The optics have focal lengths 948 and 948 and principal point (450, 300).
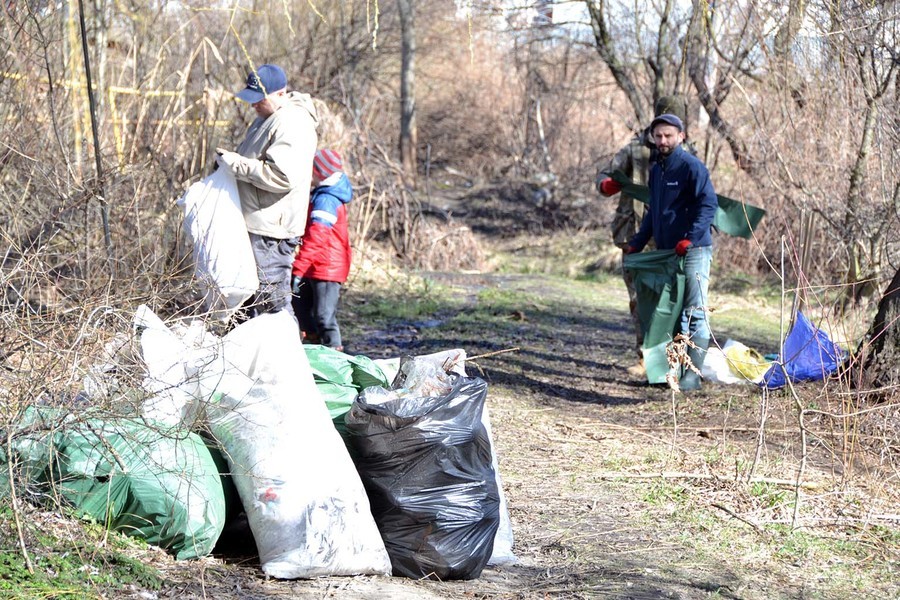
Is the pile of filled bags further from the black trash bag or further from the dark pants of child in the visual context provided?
the dark pants of child

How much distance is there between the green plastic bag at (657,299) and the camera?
6387 mm

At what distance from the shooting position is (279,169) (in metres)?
4.93

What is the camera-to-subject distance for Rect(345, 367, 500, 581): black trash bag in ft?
10.4

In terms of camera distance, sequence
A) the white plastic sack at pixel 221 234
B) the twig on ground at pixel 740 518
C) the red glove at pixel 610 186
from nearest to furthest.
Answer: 1. the twig on ground at pixel 740 518
2. the white plastic sack at pixel 221 234
3. the red glove at pixel 610 186

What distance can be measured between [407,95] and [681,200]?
12244 millimetres

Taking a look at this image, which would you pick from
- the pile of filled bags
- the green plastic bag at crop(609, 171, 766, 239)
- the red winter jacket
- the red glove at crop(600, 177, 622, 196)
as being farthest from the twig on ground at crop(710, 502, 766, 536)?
the red glove at crop(600, 177, 622, 196)

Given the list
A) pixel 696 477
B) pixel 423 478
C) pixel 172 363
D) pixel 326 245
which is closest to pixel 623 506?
pixel 696 477

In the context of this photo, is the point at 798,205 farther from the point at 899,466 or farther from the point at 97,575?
the point at 97,575

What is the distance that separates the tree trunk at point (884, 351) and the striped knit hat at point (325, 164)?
3.41 meters

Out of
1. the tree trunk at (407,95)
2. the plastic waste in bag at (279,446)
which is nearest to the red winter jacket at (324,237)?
the plastic waste in bag at (279,446)

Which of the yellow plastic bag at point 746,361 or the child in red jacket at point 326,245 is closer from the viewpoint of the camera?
the child in red jacket at point 326,245

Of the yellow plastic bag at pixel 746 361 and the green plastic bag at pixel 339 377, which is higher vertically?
the green plastic bag at pixel 339 377

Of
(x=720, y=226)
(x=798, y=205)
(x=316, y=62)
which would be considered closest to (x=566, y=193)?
(x=316, y=62)

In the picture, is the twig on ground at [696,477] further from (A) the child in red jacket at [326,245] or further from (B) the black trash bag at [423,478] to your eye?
(A) the child in red jacket at [326,245]
